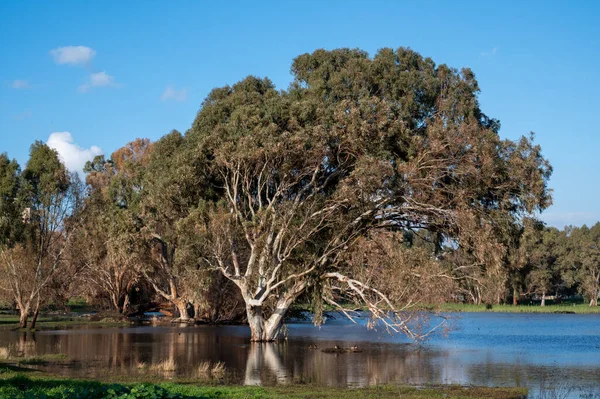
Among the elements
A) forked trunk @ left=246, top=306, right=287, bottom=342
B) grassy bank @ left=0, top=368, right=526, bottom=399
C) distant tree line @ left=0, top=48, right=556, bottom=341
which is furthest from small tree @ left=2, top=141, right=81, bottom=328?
grassy bank @ left=0, top=368, right=526, bottom=399

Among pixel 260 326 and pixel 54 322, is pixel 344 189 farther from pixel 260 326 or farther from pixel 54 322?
pixel 54 322

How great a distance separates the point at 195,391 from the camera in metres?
18.4

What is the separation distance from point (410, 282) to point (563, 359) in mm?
8084

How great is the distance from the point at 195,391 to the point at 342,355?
16438 mm

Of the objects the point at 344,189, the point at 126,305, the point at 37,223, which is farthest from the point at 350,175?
the point at 126,305

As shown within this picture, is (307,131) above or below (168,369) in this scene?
above

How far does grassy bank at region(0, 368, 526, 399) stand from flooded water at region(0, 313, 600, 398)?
1.60 metres

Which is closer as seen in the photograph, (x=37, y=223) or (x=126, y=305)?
(x=37, y=223)

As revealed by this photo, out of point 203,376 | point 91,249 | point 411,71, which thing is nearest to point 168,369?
point 203,376

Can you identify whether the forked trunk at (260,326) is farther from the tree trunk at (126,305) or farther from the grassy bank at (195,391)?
the tree trunk at (126,305)

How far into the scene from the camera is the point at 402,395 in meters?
20.0

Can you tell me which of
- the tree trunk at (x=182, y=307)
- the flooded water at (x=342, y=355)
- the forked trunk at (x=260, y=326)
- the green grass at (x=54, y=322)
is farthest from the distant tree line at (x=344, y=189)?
the tree trunk at (x=182, y=307)

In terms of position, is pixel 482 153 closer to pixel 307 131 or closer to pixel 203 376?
pixel 307 131

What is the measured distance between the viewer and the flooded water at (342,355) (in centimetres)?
2522
